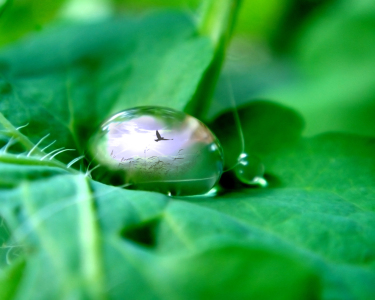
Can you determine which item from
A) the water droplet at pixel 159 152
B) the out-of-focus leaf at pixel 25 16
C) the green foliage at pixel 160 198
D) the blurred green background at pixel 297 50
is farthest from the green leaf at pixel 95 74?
the out-of-focus leaf at pixel 25 16

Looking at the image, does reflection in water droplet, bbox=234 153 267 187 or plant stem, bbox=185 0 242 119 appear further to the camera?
plant stem, bbox=185 0 242 119

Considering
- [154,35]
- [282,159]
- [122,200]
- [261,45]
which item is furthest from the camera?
[261,45]

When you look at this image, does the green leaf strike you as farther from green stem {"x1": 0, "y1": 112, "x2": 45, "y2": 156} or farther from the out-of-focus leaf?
the out-of-focus leaf

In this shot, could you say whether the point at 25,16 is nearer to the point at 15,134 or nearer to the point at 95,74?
the point at 95,74

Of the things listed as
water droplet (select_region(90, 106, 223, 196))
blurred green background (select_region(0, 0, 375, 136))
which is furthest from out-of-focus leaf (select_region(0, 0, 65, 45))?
water droplet (select_region(90, 106, 223, 196))

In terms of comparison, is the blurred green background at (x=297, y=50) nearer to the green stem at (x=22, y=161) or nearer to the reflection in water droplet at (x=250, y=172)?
the reflection in water droplet at (x=250, y=172)

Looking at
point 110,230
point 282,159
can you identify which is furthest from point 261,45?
point 110,230

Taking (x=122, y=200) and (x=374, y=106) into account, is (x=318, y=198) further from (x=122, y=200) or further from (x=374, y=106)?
(x=374, y=106)
